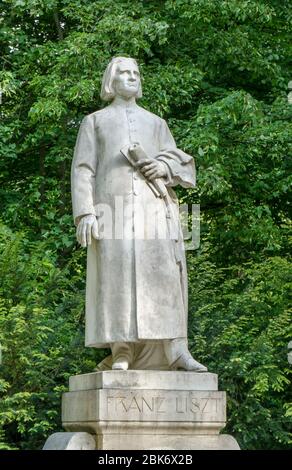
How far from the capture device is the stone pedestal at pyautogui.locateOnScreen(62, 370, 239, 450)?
9.55 metres

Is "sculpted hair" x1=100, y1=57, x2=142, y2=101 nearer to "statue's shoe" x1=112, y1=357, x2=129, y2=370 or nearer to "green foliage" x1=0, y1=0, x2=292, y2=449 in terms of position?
"statue's shoe" x1=112, y1=357, x2=129, y2=370

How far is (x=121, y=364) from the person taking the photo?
9867 mm

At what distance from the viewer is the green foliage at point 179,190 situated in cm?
1366

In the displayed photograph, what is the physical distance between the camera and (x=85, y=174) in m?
10.4

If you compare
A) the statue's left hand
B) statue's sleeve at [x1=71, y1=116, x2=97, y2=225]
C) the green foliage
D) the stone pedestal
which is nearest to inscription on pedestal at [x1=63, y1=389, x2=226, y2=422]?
the stone pedestal

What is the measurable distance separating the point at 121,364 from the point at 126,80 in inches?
93.0

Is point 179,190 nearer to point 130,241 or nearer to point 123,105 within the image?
point 123,105

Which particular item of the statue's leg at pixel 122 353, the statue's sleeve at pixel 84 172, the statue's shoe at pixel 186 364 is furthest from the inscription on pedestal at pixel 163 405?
the statue's sleeve at pixel 84 172

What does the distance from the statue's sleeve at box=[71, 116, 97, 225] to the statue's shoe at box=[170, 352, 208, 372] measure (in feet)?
4.34

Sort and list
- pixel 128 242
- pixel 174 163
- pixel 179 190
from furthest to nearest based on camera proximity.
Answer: pixel 179 190
pixel 174 163
pixel 128 242

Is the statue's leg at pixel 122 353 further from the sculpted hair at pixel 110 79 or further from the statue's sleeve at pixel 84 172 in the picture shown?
the sculpted hair at pixel 110 79

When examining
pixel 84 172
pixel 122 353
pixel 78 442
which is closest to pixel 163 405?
pixel 122 353

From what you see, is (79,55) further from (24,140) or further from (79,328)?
(79,328)
